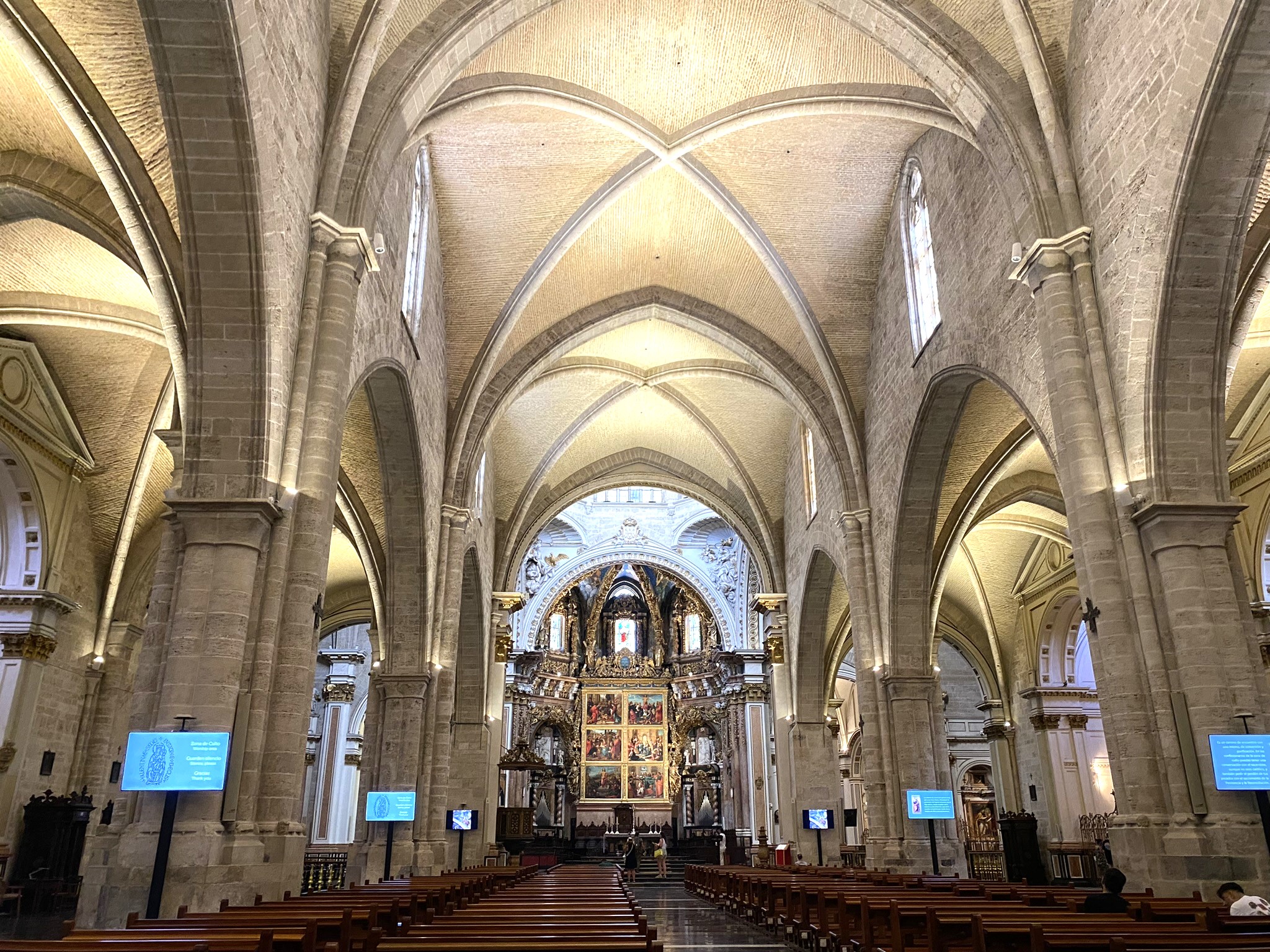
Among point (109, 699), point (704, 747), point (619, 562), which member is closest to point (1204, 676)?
point (109, 699)

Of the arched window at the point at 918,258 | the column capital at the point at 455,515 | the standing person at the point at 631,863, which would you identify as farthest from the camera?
the standing person at the point at 631,863

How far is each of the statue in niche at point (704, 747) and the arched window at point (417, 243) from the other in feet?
78.9

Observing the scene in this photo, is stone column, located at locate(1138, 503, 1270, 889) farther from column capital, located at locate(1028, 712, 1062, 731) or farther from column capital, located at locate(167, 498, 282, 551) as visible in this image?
column capital, located at locate(1028, 712, 1062, 731)

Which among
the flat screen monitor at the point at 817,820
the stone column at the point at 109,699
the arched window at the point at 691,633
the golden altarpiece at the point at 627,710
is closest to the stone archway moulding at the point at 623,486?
the flat screen monitor at the point at 817,820

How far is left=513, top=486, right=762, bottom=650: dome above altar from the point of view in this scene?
3447 cm

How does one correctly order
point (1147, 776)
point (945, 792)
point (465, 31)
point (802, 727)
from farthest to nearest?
1. point (802, 727)
2. point (945, 792)
3. point (465, 31)
4. point (1147, 776)

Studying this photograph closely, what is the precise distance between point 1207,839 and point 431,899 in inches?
250

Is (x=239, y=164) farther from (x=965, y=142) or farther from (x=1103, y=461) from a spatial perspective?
(x=965, y=142)

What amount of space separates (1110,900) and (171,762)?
22.0ft

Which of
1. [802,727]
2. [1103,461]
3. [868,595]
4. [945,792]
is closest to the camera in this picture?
[1103,461]

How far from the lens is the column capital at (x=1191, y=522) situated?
8719mm

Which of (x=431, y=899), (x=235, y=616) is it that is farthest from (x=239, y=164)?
(x=431, y=899)

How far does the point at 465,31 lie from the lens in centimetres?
1146

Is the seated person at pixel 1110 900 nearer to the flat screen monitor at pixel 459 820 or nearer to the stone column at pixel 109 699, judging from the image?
the flat screen monitor at pixel 459 820
